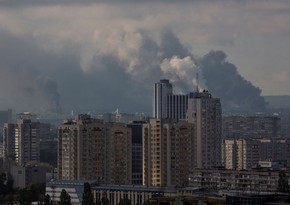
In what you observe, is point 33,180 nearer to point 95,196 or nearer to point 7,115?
point 95,196

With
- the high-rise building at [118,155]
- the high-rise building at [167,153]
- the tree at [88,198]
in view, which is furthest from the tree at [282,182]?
the high-rise building at [118,155]

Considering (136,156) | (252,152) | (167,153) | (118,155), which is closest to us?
(167,153)

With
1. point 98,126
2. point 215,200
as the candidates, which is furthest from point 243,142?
point 215,200

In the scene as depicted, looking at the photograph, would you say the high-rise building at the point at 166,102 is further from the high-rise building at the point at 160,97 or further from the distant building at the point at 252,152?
the distant building at the point at 252,152

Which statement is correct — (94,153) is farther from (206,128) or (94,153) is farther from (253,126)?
(253,126)

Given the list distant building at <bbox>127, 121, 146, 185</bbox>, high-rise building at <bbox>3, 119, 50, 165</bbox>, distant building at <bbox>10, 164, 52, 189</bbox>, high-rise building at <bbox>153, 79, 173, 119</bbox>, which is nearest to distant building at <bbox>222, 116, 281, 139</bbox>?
high-rise building at <bbox>153, 79, 173, 119</bbox>

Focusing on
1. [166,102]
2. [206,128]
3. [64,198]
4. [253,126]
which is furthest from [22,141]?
[64,198]
